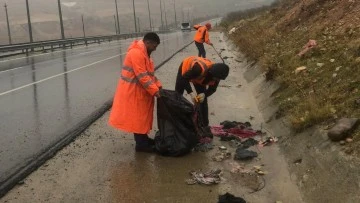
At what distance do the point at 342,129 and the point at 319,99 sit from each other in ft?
5.10

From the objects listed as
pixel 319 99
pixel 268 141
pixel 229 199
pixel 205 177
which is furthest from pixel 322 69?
pixel 229 199

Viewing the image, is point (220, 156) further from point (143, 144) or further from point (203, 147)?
point (143, 144)

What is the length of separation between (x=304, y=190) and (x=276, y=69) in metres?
5.99

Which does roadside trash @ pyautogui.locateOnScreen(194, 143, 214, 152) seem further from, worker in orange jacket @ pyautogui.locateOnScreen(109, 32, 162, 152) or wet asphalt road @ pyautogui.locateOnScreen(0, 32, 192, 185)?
wet asphalt road @ pyautogui.locateOnScreen(0, 32, 192, 185)

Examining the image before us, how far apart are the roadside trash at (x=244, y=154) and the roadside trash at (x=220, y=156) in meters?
0.13

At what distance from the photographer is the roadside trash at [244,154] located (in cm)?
640

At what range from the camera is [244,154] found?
6.45 meters

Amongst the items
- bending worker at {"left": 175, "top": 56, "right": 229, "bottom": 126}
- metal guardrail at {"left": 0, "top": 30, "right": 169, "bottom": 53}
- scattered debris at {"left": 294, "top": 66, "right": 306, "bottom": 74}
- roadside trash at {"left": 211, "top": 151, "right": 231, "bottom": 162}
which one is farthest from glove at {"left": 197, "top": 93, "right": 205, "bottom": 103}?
metal guardrail at {"left": 0, "top": 30, "right": 169, "bottom": 53}

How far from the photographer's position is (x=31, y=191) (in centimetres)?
521

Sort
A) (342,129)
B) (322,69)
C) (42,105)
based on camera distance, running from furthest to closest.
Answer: (42,105), (322,69), (342,129)

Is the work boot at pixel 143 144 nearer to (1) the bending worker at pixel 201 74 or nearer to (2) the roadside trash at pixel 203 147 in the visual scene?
(2) the roadside trash at pixel 203 147

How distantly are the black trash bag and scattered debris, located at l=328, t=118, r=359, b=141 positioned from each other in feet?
6.27

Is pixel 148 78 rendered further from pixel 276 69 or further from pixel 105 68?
pixel 105 68

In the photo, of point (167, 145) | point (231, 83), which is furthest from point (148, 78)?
point (231, 83)
